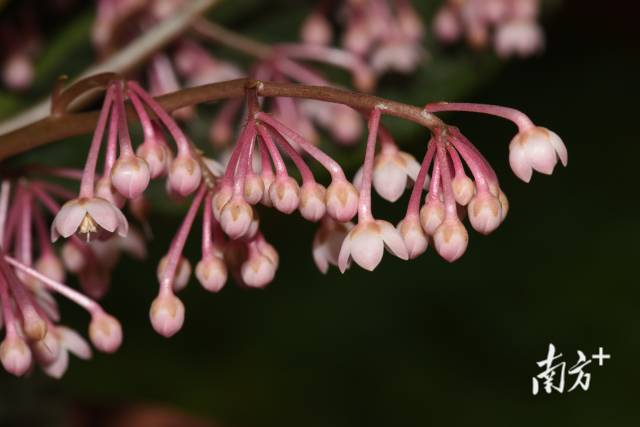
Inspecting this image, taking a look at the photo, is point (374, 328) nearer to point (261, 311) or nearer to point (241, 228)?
point (261, 311)

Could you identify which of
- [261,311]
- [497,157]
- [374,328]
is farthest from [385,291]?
[497,157]

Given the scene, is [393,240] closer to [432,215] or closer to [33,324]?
[432,215]

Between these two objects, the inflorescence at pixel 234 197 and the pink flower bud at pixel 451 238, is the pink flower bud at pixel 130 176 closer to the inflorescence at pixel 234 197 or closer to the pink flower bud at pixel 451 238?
the inflorescence at pixel 234 197

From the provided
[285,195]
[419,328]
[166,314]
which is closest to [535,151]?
[285,195]

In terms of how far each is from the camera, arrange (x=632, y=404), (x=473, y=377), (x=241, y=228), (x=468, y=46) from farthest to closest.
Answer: (x=473, y=377) < (x=632, y=404) < (x=468, y=46) < (x=241, y=228)

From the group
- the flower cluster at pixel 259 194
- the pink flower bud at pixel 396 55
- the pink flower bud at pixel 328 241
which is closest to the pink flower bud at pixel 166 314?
the flower cluster at pixel 259 194
